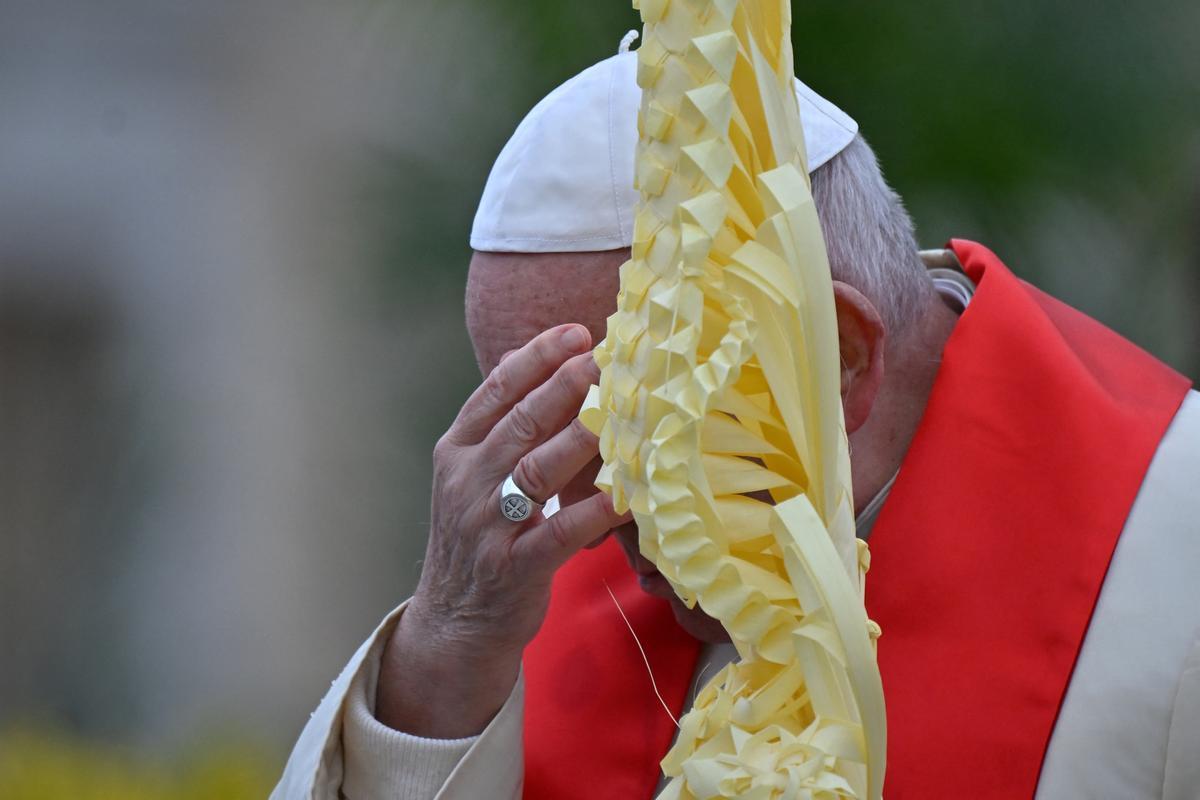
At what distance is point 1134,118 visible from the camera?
4336 millimetres

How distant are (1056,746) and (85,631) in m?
4.99

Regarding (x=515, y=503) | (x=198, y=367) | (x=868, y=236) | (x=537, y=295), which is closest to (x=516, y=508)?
(x=515, y=503)

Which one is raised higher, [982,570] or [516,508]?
[516,508]

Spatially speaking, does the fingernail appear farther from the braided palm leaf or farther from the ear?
the braided palm leaf

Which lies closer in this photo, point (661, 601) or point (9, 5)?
point (661, 601)

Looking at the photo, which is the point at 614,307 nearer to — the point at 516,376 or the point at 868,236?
the point at 516,376

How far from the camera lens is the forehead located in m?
2.01

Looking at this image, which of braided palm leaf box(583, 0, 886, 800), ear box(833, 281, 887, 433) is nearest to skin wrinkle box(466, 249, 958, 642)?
ear box(833, 281, 887, 433)

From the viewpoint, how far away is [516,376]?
77.9 inches

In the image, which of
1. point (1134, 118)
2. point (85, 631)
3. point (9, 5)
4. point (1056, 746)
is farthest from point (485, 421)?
point (9, 5)

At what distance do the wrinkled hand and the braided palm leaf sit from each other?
821mm

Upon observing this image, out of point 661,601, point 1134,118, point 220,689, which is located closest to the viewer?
point 661,601

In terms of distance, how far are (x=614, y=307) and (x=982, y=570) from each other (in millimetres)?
729

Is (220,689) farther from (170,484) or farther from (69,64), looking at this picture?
(69,64)
